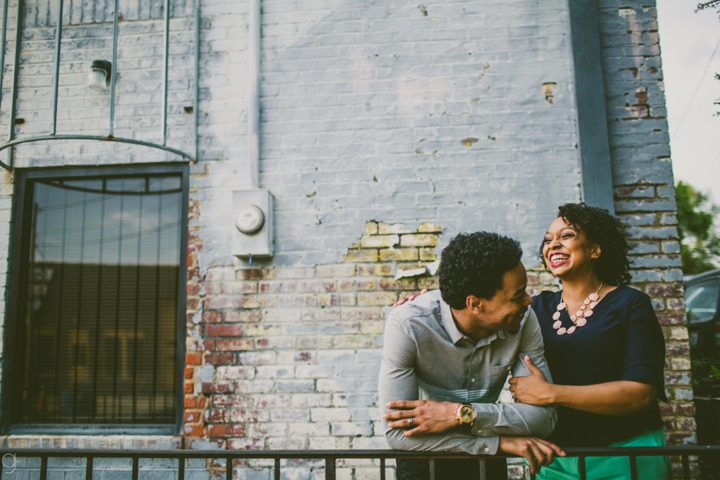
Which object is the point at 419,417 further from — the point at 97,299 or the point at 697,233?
the point at 697,233

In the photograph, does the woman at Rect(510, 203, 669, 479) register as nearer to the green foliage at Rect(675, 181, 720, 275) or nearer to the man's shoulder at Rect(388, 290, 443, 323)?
the man's shoulder at Rect(388, 290, 443, 323)

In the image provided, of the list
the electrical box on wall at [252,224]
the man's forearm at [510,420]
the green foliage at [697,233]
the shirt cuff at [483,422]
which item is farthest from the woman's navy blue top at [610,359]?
the green foliage at [697,233]

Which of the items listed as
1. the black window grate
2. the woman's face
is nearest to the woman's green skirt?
the woman's face

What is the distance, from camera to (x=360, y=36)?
9.91 feet

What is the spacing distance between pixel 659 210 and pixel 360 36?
81.7 inches

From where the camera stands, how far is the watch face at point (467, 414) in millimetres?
1490

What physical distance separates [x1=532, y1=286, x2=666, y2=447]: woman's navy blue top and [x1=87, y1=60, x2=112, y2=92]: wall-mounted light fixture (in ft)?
10.1

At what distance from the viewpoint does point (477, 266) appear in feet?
5.14

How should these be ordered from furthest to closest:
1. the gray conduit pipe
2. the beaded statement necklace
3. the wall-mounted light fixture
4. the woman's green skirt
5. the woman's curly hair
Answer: the wall-mounted light fixture → the gray conduit pipe → the woman's curly hair → the beaded statement necklace → the woman's green skirt

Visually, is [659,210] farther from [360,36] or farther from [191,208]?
[191,208]

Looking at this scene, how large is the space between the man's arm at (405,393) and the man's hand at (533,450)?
0.04m

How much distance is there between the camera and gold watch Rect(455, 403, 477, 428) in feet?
4.89

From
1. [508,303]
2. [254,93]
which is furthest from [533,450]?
[254,93]

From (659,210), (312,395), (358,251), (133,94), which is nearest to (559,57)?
(659,210)
